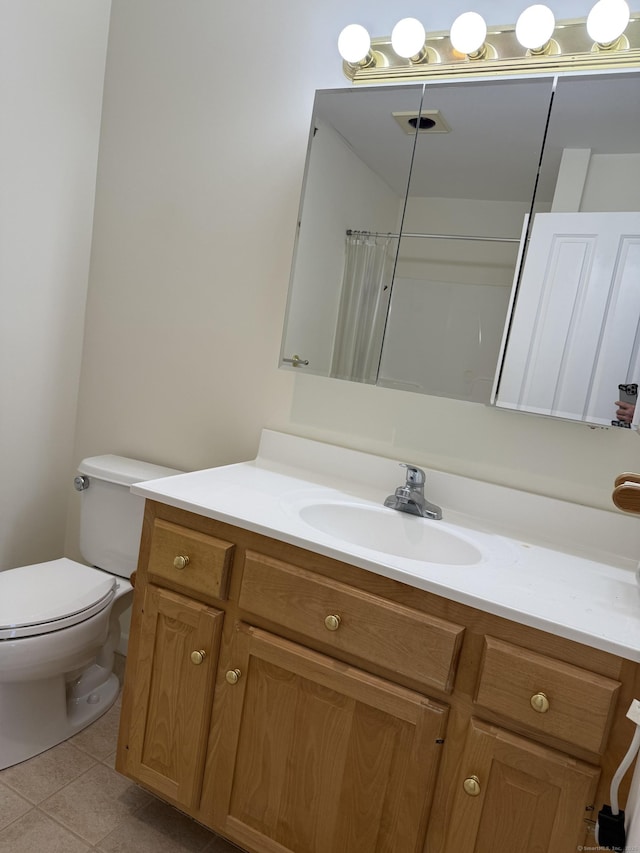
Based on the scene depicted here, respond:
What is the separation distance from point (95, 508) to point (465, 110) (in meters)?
1.57

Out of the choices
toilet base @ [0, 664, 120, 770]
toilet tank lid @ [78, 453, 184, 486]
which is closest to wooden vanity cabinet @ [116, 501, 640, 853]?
toilet base @ [0, 664, 120, 770]

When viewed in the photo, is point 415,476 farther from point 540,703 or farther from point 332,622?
point 540,703

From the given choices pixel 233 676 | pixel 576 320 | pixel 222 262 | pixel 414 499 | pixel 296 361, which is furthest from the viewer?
pixel 222 262

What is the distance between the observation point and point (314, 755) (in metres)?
1.15

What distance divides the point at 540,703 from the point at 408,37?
1511 millimetres

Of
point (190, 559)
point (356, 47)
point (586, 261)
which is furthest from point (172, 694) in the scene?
point (356, 47)

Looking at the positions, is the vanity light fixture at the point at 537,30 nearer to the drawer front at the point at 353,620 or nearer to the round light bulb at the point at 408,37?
the round light bulb at the point at 408,37

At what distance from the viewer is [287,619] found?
46.1 inches

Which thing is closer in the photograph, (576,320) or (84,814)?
(576,320)

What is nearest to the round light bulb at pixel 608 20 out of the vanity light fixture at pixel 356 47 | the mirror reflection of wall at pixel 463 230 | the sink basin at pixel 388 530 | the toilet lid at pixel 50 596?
the mirror reflection of wall at pixel 463 230

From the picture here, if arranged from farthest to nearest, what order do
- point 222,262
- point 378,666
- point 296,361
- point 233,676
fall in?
point 222,262 < point 296,361 < point 233,676 < point 378,666

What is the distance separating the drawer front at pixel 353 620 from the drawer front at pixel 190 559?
6cm

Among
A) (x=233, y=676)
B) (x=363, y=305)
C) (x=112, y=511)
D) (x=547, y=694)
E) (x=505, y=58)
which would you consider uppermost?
(x=505, y=58)

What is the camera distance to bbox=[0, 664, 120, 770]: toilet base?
1.57 m
